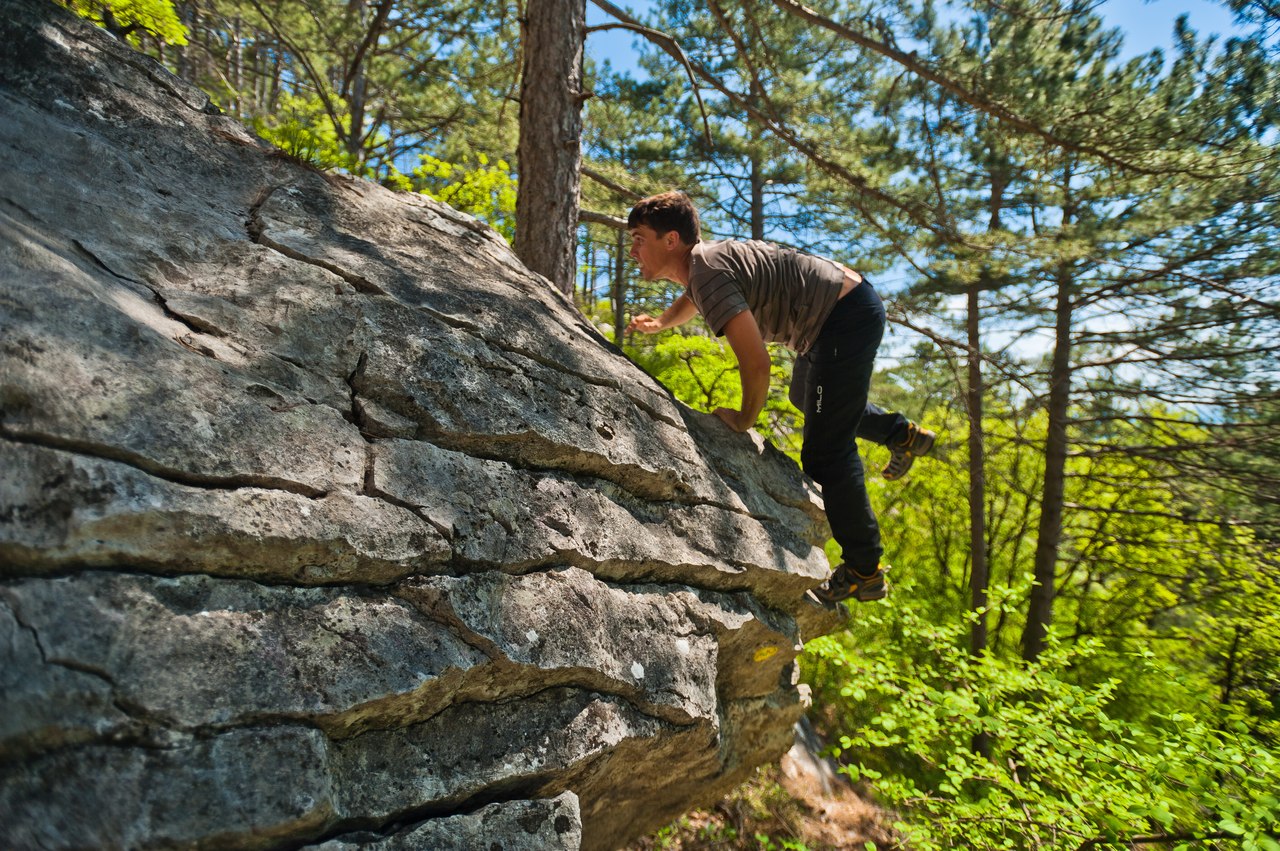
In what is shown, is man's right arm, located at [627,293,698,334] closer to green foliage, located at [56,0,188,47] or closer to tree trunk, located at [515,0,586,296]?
tree trunk, located at [515,0,586,296]

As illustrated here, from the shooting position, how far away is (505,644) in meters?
2.12

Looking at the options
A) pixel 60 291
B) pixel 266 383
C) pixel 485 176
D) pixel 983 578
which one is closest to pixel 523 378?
pixel 266 383

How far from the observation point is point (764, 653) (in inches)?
134

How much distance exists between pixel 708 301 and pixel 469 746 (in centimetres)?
226

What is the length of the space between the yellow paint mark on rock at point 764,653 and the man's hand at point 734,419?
3.96ft

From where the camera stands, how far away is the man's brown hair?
3480 mm

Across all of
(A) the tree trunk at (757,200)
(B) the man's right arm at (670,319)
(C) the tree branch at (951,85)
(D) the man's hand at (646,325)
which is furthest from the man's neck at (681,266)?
(A) the tree trunk at (757,200)

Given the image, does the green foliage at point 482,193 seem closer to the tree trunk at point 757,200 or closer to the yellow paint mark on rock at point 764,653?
the yellow paint mark on rock at point 764,653

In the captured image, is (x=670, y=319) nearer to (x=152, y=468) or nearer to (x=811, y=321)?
(x=811, y=321)

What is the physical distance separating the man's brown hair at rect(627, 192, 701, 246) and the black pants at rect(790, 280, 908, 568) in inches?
36.4

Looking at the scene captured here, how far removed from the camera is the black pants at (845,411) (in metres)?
3.48

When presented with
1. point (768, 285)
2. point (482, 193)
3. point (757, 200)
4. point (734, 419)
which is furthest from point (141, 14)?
point (757, 200)

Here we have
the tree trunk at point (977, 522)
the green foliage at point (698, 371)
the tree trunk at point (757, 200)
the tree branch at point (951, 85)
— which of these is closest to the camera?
the tree branch at point (951, 85)

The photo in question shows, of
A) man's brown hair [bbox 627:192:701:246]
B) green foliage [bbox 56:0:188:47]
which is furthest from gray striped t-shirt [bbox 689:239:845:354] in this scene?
green foliage [bbox 56:0:188:47]
